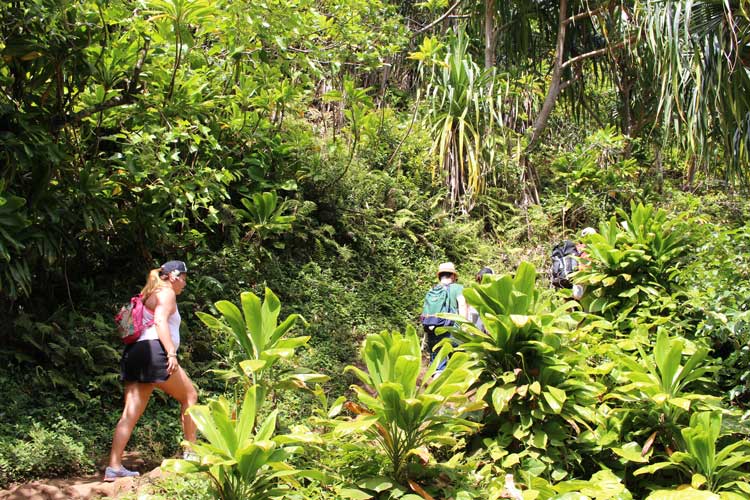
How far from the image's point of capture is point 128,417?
4.22 meters

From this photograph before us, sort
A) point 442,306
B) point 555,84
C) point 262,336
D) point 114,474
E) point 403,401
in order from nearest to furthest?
point 403,401
point 262,336
point 114,474
point 442,306
point 555,84

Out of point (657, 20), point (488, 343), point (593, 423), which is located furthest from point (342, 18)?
point (593, 423)

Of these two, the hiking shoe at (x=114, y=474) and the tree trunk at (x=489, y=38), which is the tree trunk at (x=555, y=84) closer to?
the tree trunk at (x=489, y=38)

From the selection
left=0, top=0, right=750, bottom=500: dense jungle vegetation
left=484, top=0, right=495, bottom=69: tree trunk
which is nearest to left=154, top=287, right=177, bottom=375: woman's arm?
left=0, top=0, right=750, bottom=500: dense jungle vegetation

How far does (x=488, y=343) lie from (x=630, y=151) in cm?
876

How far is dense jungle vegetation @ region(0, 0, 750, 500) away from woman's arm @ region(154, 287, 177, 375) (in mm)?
299

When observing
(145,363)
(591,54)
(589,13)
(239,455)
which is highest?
(589,13)

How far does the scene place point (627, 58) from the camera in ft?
38.5

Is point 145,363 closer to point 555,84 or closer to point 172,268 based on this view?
point 172,268

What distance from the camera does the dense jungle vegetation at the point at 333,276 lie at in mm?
4020

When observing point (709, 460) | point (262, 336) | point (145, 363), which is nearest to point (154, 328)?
point (145, 363)

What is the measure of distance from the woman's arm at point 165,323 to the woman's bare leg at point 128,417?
216 millimetres

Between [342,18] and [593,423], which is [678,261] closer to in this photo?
[593,423]

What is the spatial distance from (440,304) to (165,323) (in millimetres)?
2646
